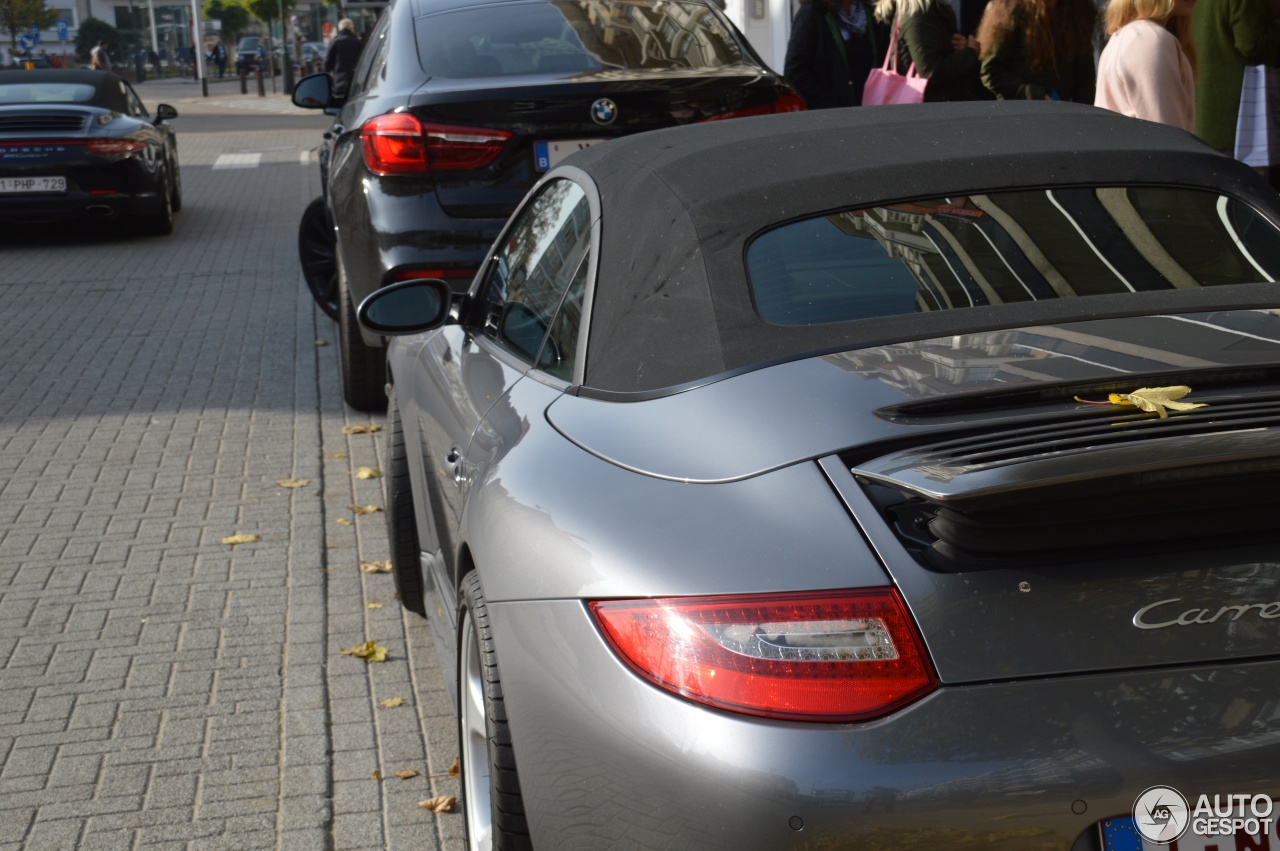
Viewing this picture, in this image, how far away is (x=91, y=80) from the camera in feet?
47.9

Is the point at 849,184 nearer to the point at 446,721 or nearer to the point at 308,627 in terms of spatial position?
the point at 446,721

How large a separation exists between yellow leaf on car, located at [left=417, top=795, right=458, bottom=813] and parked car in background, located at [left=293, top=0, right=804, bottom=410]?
281 centimetres

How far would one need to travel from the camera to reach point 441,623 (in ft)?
11.3

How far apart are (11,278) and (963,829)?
37.5 ft

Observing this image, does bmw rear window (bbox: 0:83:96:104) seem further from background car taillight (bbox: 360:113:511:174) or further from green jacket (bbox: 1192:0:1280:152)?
green jacket (bbox: 1192:0:1280:152)

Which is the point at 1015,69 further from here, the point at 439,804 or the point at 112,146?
the point at 112,146

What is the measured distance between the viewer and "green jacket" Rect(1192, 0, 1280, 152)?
713 centimetres

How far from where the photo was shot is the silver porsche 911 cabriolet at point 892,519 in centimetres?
179

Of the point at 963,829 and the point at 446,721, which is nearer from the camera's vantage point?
the point at 963,829

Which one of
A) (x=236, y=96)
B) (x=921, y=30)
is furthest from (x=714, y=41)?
(x=236, y=96)

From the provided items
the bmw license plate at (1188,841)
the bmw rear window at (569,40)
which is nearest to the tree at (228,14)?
the bmw rear window at (569,40)

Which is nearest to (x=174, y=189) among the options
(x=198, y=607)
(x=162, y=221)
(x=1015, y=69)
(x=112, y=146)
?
(x=162, y=221)

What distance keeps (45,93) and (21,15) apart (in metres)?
67.5

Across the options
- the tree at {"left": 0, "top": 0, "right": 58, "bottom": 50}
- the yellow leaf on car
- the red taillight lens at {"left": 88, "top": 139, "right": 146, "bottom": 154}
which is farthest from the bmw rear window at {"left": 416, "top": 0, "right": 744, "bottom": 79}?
the tree at {"left": 0, "top": 0, "right": 58, "bottom": 50}
